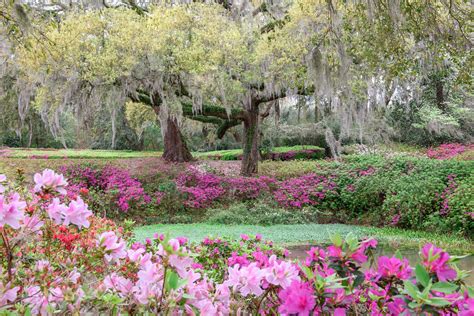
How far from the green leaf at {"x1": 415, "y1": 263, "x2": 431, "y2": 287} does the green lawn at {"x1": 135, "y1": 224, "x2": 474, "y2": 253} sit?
668cm

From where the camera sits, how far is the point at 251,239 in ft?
15.8

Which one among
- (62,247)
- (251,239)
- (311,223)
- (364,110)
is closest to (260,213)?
(311,223)

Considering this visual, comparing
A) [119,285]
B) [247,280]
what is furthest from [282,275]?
[119,285]

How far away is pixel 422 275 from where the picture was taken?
1021 millimetres

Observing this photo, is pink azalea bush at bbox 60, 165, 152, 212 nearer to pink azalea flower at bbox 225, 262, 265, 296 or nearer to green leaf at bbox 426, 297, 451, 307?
pink azalea flower at bbox 225, 262, 265, 296

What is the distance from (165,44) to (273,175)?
5.05m

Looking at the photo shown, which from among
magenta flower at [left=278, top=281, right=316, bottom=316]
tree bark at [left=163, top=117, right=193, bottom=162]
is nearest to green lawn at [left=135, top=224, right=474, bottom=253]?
tree bark at [left=163, top=117, right=193, bottom=162]

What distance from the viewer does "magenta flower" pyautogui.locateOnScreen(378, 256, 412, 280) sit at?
1.24 m

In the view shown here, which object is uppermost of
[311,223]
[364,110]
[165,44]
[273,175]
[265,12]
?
[265,12]

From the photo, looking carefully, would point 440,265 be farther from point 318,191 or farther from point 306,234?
point 318,191

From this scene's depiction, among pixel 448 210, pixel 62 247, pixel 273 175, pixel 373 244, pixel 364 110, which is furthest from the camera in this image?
pixel 273 175

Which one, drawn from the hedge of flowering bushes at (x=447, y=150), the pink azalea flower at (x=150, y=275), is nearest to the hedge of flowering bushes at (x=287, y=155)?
the hedge of flowering bushes at (x=447, y=150)

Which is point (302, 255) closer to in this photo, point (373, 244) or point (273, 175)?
point (373, 244)

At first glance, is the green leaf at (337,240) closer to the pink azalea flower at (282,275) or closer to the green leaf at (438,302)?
the pink azalea flower at (282,275)
